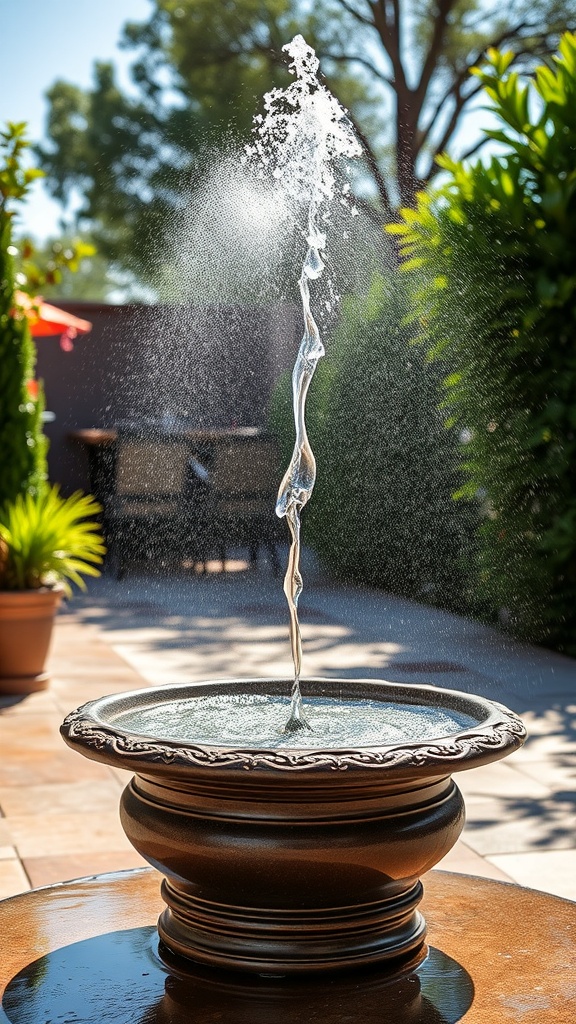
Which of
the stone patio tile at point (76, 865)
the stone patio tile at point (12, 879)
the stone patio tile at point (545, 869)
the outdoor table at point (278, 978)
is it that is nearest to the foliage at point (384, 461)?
the stone patio tile at point (545, 869)

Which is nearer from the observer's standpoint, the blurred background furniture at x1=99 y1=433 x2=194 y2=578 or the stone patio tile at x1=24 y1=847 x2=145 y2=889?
the stone patio tile at x1=24 y1=847 x2=145 y2=889

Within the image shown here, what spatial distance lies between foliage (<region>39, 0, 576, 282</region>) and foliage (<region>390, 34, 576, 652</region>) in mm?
7807

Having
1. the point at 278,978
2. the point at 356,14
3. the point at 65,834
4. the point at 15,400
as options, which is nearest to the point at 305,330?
the point at 278,978

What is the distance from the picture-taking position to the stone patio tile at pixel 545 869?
2.72 metres

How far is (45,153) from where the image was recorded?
2281cm

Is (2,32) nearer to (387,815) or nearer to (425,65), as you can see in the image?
(425,65)

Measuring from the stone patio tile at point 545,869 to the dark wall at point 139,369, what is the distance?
296 inches

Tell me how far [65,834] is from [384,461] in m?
5.03

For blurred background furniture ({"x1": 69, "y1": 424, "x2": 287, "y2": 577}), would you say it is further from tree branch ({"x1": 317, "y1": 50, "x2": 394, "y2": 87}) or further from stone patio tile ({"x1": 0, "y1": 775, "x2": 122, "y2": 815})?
tree branch ({"x1": 317, "y1": 50, "x2": 394, "y2": 87})

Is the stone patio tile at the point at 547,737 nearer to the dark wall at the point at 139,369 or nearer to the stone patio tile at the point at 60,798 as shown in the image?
the stone patio tile at the point at 60,798

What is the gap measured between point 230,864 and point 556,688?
330cm

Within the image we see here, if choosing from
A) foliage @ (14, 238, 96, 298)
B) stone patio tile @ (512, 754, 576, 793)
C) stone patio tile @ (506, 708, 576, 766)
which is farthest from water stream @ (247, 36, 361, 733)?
foliage @ (14, 238, 96, 298)

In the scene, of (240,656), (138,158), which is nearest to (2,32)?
(138,158)

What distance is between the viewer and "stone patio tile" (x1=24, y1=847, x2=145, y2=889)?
2.76m
